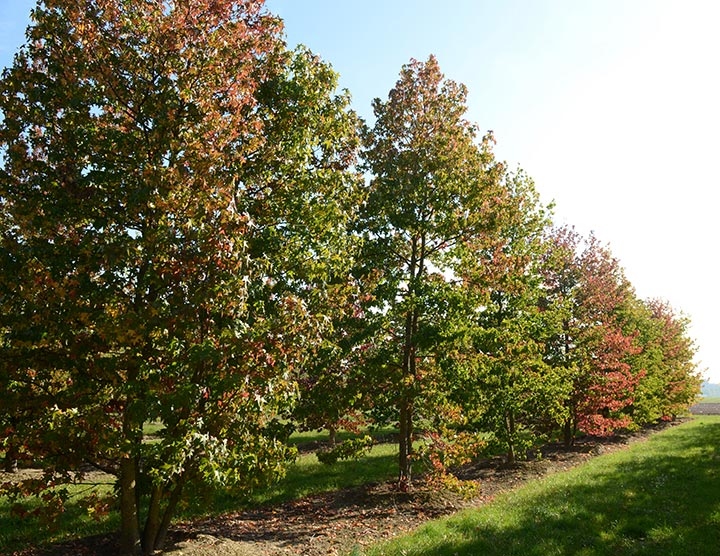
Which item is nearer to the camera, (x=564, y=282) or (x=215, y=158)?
(x=215, y=158)

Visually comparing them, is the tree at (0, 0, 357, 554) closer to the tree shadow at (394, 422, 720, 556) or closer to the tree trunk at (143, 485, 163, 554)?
the tree trunk at (143, 485, 163, 554)

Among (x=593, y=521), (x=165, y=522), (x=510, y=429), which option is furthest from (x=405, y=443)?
(x=165, y=522)

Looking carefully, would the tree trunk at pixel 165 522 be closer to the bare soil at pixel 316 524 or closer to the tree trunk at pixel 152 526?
the tree trunk at pixel 152 526

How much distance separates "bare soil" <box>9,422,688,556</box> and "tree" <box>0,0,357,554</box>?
1459mm

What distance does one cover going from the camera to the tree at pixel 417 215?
13828 millimetres

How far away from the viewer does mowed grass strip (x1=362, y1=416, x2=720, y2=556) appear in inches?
352

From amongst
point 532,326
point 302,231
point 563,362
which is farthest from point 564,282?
point 302,231

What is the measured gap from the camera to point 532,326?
16203mm

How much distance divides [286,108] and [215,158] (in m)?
2.99

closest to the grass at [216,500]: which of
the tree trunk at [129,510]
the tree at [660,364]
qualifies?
the tree trunk at [129,510]

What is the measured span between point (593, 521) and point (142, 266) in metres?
10.8

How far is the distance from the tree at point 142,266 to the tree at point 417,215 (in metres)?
5.03

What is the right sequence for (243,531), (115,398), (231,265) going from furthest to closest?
(243,531)
(115,398)
(231,265)

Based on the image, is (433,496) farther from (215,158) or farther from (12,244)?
(12,244)
